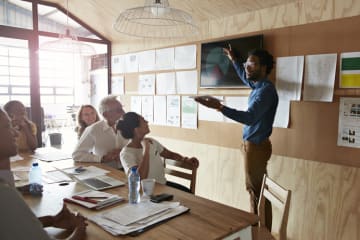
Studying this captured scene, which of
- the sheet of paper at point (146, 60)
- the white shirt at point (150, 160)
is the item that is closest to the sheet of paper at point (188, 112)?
the sheet of paper at point (146, 60)

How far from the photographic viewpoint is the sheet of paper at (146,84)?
12.0 ft

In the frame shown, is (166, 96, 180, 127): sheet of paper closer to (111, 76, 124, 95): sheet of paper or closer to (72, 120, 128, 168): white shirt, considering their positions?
(72, 120, 128, 168): white shirt

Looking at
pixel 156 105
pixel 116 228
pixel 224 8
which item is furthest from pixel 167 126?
pixel 116 228

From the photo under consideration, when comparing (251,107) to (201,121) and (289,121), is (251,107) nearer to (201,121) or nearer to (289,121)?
(289,121)

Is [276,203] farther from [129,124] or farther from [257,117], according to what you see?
[129,124]

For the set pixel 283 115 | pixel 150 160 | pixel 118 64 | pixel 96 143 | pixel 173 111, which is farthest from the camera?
pixel 118 64

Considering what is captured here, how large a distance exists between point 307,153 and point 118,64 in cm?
292

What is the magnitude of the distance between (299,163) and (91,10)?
309 cm

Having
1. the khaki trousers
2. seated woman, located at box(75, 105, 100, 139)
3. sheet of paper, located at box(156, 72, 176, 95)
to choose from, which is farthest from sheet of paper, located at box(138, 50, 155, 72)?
the khaki trousers

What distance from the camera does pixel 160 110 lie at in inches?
141

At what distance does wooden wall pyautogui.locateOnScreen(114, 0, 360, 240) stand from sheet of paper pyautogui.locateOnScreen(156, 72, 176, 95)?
0.71 metres

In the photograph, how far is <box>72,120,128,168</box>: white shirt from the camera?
2457 millimetres

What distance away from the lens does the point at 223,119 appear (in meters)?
2.90

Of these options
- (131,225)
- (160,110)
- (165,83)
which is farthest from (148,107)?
(131,225)
